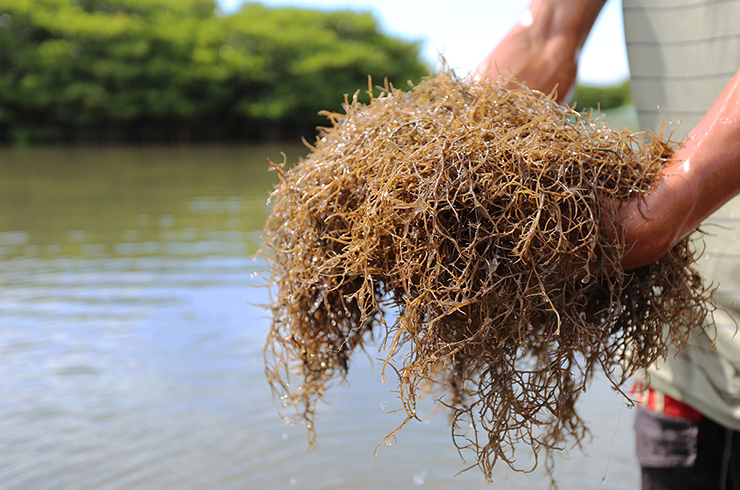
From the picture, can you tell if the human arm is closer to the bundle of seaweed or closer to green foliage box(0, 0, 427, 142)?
the bundle of seaweed

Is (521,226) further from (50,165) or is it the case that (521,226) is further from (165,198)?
(50,165)

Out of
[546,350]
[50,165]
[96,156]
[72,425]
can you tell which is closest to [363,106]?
[546,350]

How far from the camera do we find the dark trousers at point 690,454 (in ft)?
5.57

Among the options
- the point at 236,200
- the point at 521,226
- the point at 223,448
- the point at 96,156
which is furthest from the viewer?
the point at 96,156

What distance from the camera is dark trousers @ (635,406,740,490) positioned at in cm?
170

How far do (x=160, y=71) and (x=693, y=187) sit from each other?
29592mm

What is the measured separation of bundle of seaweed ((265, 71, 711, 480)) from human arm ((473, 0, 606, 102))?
0.19 meters

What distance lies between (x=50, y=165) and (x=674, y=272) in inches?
666

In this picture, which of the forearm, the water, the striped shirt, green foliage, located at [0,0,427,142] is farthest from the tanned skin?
green foliage, located at [0,0,427,142]

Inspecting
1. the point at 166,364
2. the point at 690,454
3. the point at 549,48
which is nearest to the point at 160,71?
the point at 166,364

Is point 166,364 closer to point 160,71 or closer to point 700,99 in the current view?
point 700,99

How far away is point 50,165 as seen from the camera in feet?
51.6

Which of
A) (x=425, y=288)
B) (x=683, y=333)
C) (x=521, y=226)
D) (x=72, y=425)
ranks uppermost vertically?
(x=521, y=226)

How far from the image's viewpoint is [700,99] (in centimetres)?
157
